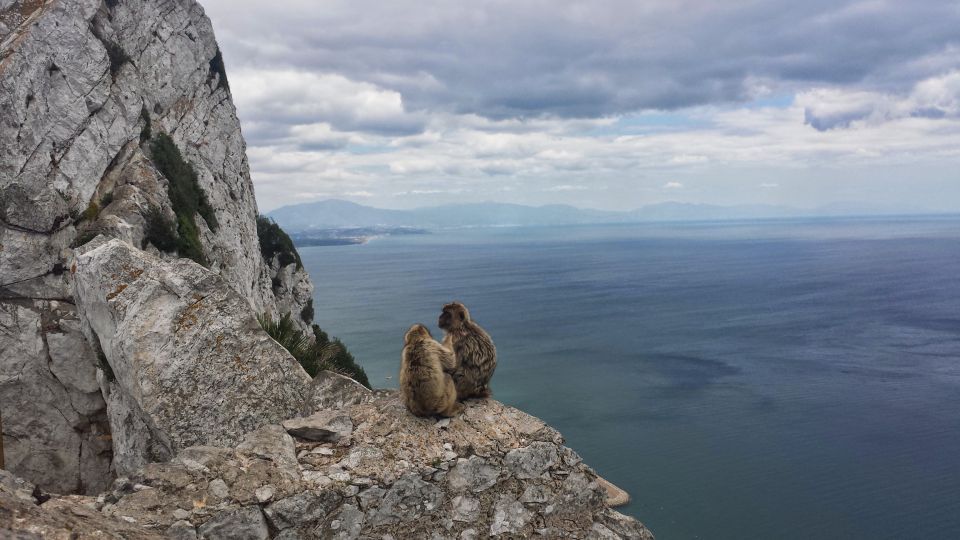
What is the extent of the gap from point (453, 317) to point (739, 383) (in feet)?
148

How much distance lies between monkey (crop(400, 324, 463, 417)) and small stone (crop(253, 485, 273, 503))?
1.36m

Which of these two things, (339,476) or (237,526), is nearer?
(237,526)

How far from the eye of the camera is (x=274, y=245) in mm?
32562

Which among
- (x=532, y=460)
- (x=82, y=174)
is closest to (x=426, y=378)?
(x=532, y=460)

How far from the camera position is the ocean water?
3120cm

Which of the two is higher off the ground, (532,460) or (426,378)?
(426,378)

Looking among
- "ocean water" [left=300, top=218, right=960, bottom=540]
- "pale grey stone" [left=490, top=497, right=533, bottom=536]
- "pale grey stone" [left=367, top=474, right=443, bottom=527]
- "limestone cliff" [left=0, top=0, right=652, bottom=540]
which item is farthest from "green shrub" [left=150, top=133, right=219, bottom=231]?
"pale grey stone" [left=490, top=497, right=533, bottom=536]

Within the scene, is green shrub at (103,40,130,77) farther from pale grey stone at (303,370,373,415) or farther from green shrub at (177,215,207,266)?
pale grey stone at (303,370,373,415)

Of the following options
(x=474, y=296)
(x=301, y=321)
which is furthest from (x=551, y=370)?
(x=474, y=296)

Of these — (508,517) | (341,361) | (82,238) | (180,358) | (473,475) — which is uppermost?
(82,238)

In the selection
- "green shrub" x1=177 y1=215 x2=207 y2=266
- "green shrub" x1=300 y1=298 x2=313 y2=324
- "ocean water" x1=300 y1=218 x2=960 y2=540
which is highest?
"green shrub" x1=177 y1=215 x2=207 y2=266

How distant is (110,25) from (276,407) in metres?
18.0

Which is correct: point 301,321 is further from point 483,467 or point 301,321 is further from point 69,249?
point 483,467

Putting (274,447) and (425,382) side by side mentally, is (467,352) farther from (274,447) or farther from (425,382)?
(274,447)
